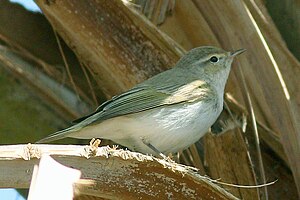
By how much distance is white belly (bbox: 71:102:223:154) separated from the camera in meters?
2.68

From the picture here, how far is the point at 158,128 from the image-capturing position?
8.77ft

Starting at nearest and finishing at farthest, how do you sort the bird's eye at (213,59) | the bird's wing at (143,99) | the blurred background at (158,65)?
the blurred background at (158,65) → the bird's wing at (143,99) → the bird's eye at (213,59)

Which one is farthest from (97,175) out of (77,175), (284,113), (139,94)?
(139,94)

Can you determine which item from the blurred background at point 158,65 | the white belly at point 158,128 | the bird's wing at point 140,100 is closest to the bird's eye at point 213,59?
the blurred background at point 158,65

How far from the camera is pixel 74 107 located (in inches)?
112

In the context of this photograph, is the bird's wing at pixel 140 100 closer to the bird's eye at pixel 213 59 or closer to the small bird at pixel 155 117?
the small bird at pixel 155 117

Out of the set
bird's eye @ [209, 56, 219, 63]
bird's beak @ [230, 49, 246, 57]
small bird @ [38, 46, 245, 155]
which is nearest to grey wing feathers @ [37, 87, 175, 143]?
small bird @ [38, 46, 245, 155]

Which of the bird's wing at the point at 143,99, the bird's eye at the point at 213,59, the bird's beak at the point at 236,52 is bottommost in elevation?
the bird's wing at the point at 143,99

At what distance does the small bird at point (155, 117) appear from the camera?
2.65m

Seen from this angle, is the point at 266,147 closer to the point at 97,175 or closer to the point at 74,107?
the point at 74,107

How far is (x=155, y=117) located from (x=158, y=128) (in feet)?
0.16

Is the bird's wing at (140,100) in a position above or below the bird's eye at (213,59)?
below

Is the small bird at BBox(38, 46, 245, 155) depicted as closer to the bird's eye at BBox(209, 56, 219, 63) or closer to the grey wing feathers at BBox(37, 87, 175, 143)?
the grey wing feathers at BBox(37, 87, 175, 143)

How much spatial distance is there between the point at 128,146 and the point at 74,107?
0.28m
